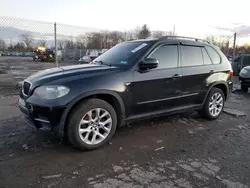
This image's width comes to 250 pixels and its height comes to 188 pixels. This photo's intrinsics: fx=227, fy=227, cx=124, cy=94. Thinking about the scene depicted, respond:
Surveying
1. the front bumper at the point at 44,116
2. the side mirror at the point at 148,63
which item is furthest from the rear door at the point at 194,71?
the front bumper at the point at 44,116

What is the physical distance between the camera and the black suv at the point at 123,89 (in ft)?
10.7

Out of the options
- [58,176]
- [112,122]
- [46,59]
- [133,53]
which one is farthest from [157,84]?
[46,59]

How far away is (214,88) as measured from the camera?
5.20m

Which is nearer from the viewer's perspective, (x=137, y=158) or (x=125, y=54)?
(x=137, y=158)

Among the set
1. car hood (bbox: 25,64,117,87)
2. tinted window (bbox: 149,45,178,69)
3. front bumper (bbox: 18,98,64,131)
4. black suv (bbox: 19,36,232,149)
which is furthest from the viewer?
tinted window (bbox: 149,45,178,69)

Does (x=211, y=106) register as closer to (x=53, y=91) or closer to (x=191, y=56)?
(x=191, y=56)

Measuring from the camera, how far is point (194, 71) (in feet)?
15.3

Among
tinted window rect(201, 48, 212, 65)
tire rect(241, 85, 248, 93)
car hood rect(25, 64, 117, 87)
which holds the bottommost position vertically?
tire rect(241, 85, 248, 93)

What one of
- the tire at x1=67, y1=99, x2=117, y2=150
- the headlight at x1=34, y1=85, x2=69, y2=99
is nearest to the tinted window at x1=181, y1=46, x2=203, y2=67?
the tire at x1=67, y1=99, x2=117, y2=150

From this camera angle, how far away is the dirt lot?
2.75 metres

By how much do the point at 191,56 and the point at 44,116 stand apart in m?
3.15

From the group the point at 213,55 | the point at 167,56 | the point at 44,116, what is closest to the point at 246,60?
the point at 213,55

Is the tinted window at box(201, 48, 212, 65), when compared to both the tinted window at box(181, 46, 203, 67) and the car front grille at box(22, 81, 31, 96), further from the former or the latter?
the car front grille at box(22, 81, 31, 96)

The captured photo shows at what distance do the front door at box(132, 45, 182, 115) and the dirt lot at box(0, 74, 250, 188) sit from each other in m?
Answer: 0.60
